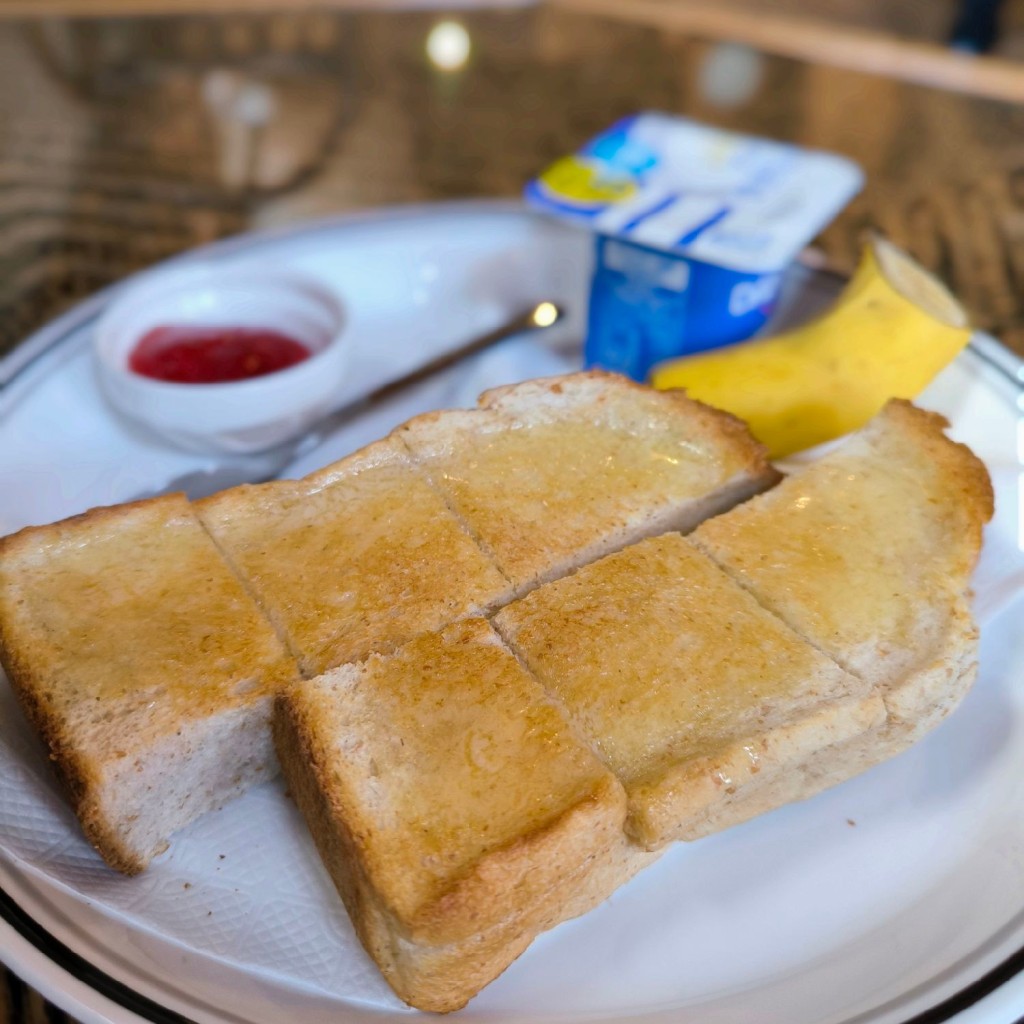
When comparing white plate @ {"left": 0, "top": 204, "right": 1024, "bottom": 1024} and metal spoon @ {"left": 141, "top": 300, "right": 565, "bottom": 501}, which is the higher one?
metal spoon @ {"left": 141, "top": 300, "right": 565, "bottom": 501}

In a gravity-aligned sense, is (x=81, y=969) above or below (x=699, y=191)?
below

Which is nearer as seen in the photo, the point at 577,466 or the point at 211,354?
the point at 577,466

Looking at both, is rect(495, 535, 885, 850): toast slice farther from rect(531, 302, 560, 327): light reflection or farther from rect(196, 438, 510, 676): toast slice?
rect(531, 302, 560, 327): light reflection

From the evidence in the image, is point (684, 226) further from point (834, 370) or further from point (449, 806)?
point (449, 806)

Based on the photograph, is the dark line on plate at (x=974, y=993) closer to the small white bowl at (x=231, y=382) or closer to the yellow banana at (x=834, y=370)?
the yellow banana at (x=834, y=370)

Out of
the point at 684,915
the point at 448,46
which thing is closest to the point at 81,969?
the point at 684,915

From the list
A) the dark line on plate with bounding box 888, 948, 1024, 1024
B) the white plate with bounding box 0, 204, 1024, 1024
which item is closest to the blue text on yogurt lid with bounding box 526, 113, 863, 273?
the white plate with bounding box 0, 204, 1024, 1024
